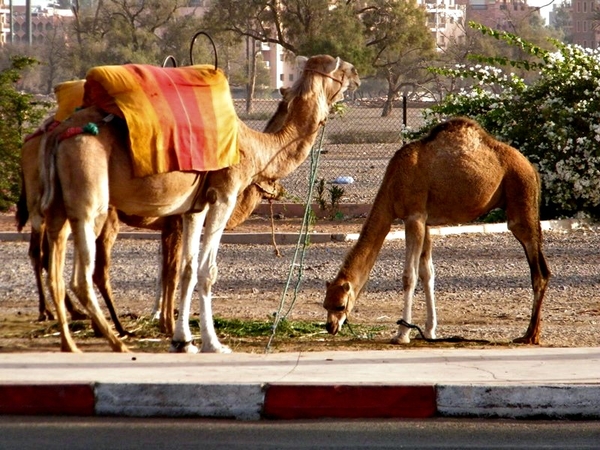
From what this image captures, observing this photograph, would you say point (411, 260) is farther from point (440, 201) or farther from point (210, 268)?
point (210, 268)

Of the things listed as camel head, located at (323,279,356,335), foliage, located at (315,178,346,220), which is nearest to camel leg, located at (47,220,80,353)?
camel head, located at (323,279,356,335)

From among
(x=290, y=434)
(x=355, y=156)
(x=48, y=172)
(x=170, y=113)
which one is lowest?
(x=355, y=156)

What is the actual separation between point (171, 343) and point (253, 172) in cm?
148

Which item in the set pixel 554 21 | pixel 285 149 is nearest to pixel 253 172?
pixel 285 149

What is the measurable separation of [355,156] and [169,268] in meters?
24.4

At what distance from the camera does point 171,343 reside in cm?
956

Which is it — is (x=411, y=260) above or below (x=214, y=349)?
above

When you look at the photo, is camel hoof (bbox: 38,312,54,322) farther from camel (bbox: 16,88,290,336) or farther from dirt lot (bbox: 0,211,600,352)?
camel (bbox: 16,88,290,336)

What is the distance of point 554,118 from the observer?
18875 millimetres

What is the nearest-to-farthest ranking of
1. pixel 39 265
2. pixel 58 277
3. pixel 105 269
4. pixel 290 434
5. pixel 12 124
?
pixel 290 434 → pixel 58 277 → pixel 105 269 → pixel 39 265 → pixel 12 124

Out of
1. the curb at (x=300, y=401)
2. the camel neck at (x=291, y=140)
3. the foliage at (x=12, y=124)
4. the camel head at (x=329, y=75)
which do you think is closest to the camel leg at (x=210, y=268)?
the camel neck at (x=291, y=140)

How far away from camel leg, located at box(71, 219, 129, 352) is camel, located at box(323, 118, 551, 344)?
1.91 meters

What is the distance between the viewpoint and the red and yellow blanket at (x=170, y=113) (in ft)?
29.3

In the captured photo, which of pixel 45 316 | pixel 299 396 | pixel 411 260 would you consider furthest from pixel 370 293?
pixel 299 396
